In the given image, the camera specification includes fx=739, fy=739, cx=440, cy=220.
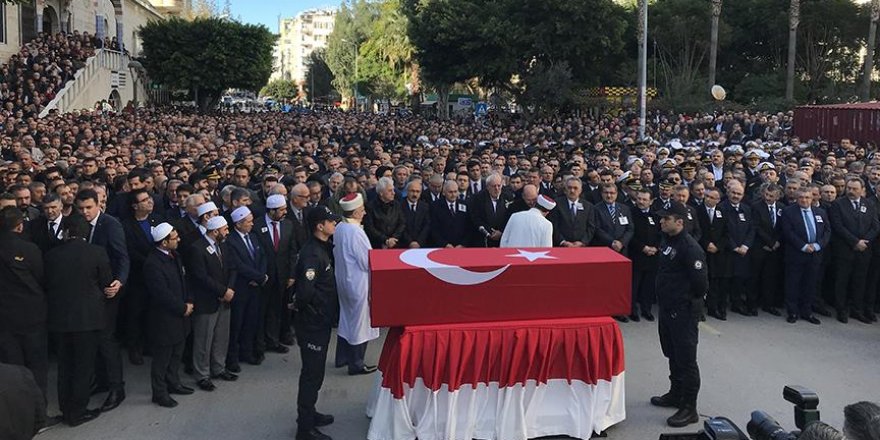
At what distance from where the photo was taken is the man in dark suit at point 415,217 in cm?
920

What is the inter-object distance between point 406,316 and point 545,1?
34989 millimetres

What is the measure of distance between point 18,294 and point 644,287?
6897 millimetres

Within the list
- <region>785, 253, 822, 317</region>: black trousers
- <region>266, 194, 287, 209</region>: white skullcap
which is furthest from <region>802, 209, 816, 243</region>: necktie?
<region>266, 194, 287, 209</region>: white skullcap

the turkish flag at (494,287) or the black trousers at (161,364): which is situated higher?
the turkish flag at (494,287)

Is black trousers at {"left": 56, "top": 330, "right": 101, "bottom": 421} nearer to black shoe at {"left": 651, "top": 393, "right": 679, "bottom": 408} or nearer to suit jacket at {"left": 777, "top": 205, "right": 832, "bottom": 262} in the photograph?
black shoe at {"left": 651, "top": 393, "right": 679, "bottom": 408}

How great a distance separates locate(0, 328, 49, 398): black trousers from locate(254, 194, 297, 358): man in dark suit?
2204mm

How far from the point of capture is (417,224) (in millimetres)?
9281

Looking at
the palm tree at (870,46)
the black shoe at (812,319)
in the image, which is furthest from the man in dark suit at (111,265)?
the palm tree at (870,46)

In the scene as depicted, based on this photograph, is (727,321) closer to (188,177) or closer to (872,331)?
(872,331)

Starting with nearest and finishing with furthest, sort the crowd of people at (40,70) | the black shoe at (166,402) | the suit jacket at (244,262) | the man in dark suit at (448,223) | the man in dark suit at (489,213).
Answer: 1. the black shoe at (166,402)
2. the suit jacket at (244,262)
3. the man in dark suit at (489,213)
4. the man in dark suit at (448,223)
5. the crowd of people at (40,70)

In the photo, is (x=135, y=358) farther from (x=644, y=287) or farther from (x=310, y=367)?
(x=644, y=287)

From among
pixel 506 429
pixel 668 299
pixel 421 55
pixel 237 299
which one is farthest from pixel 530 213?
pixel 421 55

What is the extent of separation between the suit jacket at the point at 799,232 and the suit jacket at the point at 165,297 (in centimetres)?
719

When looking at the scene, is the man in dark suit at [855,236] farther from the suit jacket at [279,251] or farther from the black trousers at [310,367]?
the black trousers at [310,367]
